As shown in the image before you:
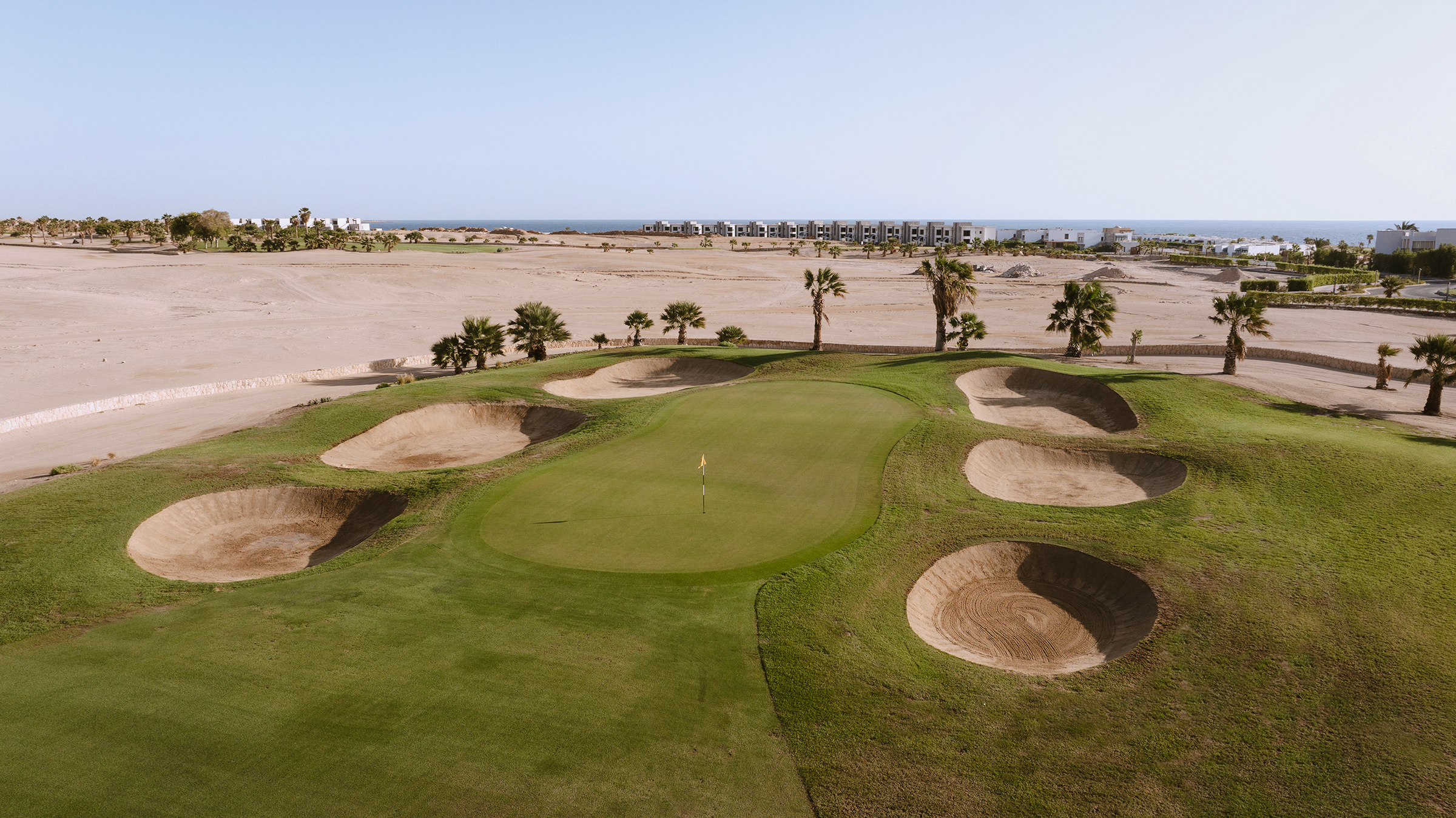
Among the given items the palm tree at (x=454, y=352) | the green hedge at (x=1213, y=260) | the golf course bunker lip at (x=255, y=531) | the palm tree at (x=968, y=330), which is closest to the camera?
the golf course bunker lip at (x=255, y=531)

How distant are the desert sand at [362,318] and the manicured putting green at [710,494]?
18007 mm

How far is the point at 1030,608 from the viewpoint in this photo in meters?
15.9

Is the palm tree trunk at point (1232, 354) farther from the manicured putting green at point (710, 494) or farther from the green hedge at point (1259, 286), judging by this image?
the green hedge at point (1259, 286)

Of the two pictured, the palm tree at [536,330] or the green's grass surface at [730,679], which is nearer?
the green's grass surface at [730,679]

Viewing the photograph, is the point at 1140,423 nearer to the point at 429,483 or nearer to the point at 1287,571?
the point at 1287,571

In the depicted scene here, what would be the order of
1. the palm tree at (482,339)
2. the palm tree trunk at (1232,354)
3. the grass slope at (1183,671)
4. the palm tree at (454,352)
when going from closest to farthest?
the grass slope at (1183,671) < the palm tree trunk at (1232,354) < the palm tree at (482,339) < the palm tree at (454,352)

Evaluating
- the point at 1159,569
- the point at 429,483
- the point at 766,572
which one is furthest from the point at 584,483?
the point at 1159,569

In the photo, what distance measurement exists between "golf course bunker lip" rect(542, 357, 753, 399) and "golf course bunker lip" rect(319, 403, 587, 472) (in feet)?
15.4

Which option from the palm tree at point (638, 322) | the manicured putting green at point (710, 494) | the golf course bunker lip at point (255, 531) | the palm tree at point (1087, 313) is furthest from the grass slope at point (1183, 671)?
the palm tree at point (638, 322)

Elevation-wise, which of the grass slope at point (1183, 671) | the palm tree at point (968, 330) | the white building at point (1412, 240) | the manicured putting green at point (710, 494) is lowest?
the grass slope at point (1183, 671)

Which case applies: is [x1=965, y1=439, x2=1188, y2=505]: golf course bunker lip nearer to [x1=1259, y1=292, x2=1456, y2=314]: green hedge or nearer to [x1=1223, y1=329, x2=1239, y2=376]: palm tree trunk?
[x1=1223, y1=329, x2=1239, y2=376]: palm tree trunk

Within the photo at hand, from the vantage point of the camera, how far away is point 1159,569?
15.9m

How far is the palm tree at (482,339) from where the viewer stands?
42.1 m

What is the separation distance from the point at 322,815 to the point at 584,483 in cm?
1230
